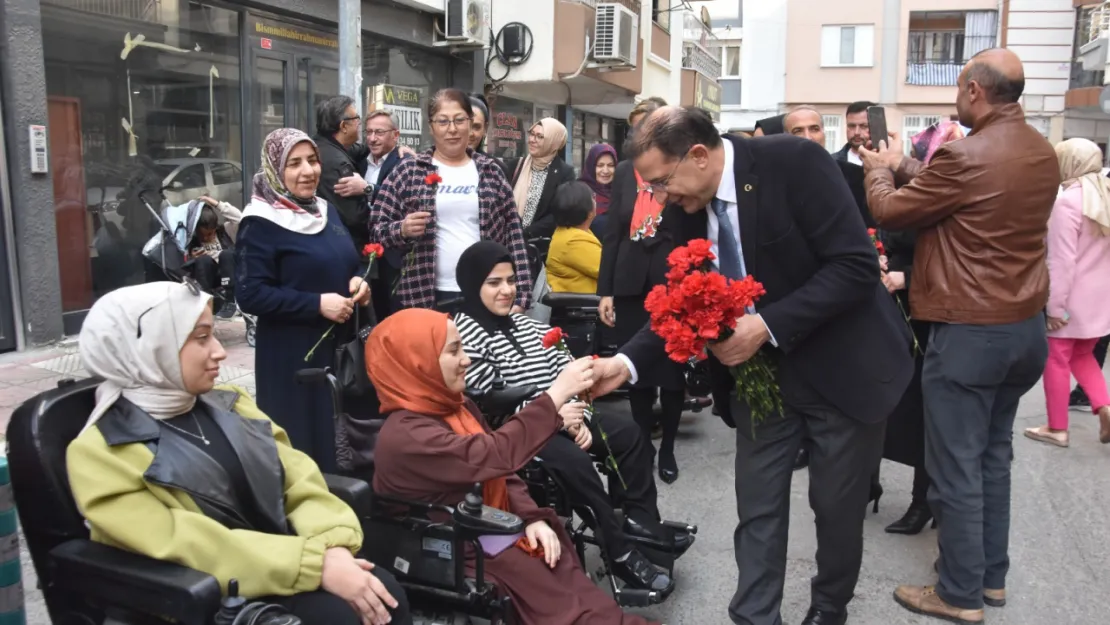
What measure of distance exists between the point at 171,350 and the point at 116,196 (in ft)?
21.4

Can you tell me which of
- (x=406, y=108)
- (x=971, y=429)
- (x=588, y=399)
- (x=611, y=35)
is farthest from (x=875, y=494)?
(x=611, y=35)

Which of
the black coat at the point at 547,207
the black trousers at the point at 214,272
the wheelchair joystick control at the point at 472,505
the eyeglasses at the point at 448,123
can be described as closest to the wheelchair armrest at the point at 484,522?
the wheelchair joystick control at the point at 472,505

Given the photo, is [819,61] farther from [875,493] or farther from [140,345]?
[140,345]

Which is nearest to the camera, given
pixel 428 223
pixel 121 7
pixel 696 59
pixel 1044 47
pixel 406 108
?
pixel 428 223

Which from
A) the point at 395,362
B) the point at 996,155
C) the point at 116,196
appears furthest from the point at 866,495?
the point at 116,196

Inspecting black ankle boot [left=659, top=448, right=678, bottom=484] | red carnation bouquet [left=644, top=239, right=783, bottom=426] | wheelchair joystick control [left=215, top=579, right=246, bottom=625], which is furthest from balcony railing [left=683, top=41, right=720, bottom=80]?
wheelchair joystick control [left=215, top=579, right=246, bottom=625]

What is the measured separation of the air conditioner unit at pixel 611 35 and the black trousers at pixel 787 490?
12.8 m

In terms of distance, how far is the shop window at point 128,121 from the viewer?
7715 millimetres

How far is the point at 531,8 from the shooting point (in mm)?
14242

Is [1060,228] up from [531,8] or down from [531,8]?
down

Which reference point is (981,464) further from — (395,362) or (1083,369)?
(1083,369)

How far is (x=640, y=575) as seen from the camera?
12.2 ft

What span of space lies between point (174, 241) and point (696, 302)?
6.12 m

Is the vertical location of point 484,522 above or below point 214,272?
below
